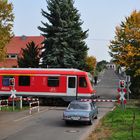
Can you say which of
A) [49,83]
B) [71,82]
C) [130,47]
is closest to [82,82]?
[71,82]

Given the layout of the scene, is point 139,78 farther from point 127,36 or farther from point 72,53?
point 72,53

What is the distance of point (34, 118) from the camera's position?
93.9 feet

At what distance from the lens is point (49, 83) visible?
4078 cm

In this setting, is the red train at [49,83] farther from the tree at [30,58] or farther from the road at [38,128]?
the tree at [30,58]

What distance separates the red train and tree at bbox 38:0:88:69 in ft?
38.7

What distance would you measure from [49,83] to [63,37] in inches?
531

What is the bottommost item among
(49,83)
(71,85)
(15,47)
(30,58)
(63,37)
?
(71,85)

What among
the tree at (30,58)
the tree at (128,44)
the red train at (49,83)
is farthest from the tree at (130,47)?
the red train at (49,83)

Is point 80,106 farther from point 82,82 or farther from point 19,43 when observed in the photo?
point 19,43

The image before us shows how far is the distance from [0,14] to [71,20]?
15564mm

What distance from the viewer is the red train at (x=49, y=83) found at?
39938 millimetres

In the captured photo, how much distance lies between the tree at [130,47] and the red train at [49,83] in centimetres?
1181

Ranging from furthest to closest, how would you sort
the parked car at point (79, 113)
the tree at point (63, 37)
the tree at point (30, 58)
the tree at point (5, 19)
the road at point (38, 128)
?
the tree at point (30, 58), the tree at point (63, 37), the tree at point (5, 19), the parked car at point (79, 113), the road at point (38, 128)

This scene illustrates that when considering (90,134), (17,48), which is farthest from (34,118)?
(17,48)
